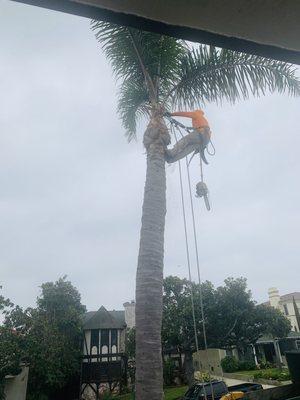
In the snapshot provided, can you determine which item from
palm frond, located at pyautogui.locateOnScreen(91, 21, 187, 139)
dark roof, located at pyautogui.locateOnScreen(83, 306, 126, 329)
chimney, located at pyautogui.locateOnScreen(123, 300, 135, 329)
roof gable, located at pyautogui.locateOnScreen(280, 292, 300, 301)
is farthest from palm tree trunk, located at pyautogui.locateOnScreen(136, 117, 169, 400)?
roof gable, located at pyautogui.locateOnScreen(280, 292, 300, 301)

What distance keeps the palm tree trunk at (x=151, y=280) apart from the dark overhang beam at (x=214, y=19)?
3.96 meters

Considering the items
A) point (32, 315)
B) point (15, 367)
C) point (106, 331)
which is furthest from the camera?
point (106, 331)

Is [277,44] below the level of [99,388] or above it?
above

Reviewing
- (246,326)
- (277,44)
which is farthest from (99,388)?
(277,44)

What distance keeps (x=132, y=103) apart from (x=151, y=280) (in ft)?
16.8

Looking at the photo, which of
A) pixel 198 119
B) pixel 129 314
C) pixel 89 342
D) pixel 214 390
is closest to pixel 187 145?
pixel 198 119

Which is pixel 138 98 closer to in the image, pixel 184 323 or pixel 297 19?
pixel 297 19

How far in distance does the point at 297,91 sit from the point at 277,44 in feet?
24.8

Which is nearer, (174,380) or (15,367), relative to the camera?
(15,367)

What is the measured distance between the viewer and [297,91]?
8.32 meters

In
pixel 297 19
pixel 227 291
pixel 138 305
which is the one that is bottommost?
pixel 138 305

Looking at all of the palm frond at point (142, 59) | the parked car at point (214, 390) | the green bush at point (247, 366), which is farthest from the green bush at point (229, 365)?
the palm frond at point (142, 59)

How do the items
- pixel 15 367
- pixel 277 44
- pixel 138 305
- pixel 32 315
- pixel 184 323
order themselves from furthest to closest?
pixel 184 323 → pixel 32 315 → pixel 15 367 → pixel 138 305 → pixel 277 44

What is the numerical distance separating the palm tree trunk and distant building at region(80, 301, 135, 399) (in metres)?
22.6
